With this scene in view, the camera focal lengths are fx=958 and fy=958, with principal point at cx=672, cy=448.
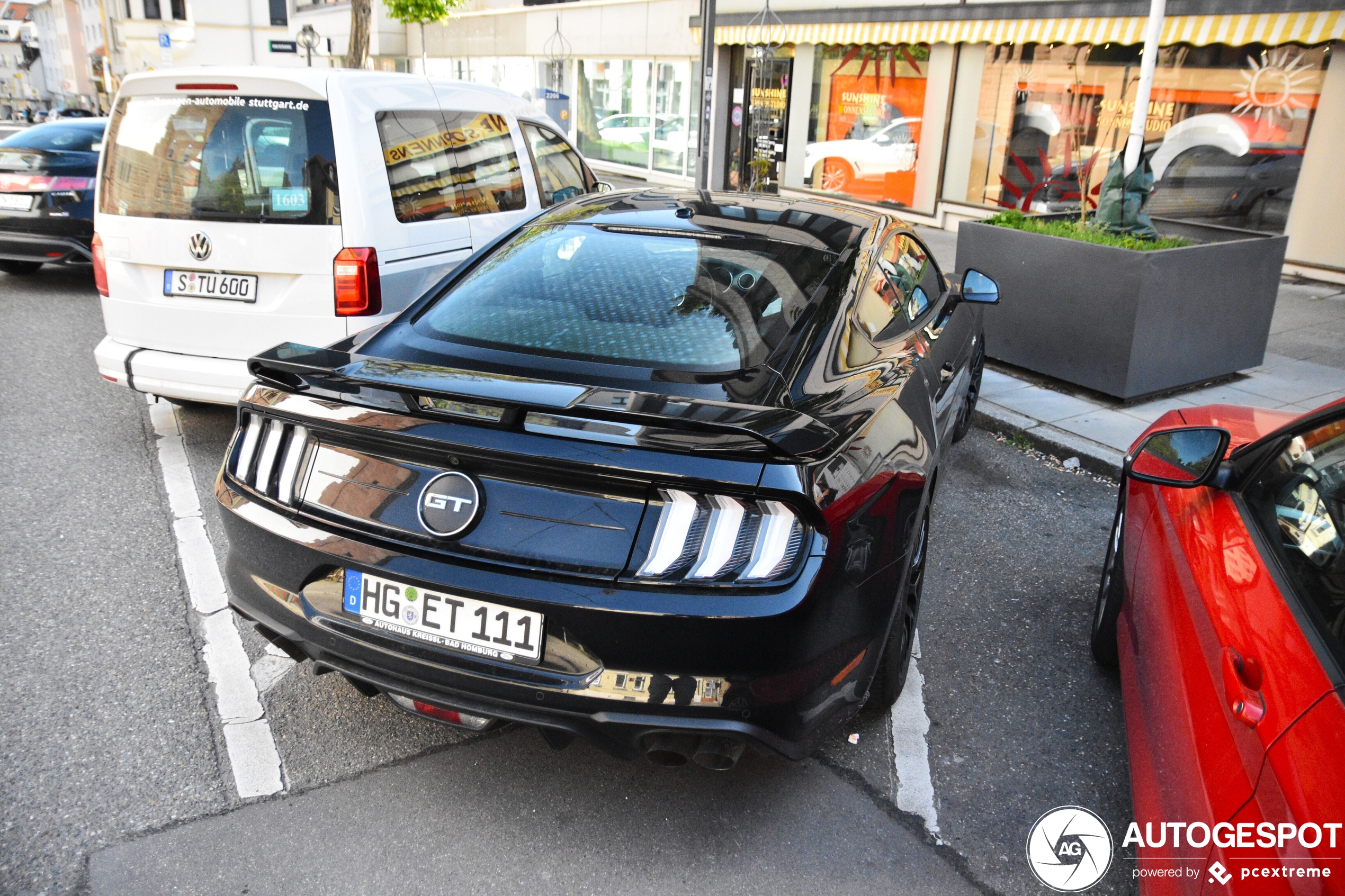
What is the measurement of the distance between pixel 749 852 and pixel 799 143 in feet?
52.2

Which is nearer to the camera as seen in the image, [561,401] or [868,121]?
[561,401]

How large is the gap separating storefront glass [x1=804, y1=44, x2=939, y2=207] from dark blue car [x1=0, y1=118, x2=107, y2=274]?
1093 cm

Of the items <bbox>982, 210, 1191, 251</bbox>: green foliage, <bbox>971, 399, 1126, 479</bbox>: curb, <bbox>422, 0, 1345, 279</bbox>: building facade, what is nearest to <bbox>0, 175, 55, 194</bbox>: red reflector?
<bbox>422, 0, 1345, 279</bbox>: building facade

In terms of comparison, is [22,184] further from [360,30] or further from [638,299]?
[360,30]

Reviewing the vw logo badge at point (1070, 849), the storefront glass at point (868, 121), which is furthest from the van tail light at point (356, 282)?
the storefront glass at point (868, 121)

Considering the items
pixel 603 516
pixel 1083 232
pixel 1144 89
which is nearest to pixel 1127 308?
pixel 1083 232

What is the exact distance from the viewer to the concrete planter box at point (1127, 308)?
20.3 feet

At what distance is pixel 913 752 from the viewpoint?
2.90 m

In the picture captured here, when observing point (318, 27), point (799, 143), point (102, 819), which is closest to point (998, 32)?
point (799, 143)

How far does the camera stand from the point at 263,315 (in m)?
4.68

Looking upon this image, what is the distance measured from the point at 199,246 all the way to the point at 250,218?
0.30 m

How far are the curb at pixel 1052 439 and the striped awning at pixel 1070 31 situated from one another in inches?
249

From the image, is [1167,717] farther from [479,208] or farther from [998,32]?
[998,32]

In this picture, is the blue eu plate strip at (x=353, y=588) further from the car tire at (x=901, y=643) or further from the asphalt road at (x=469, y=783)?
the car tire at (x=901, y=643)
